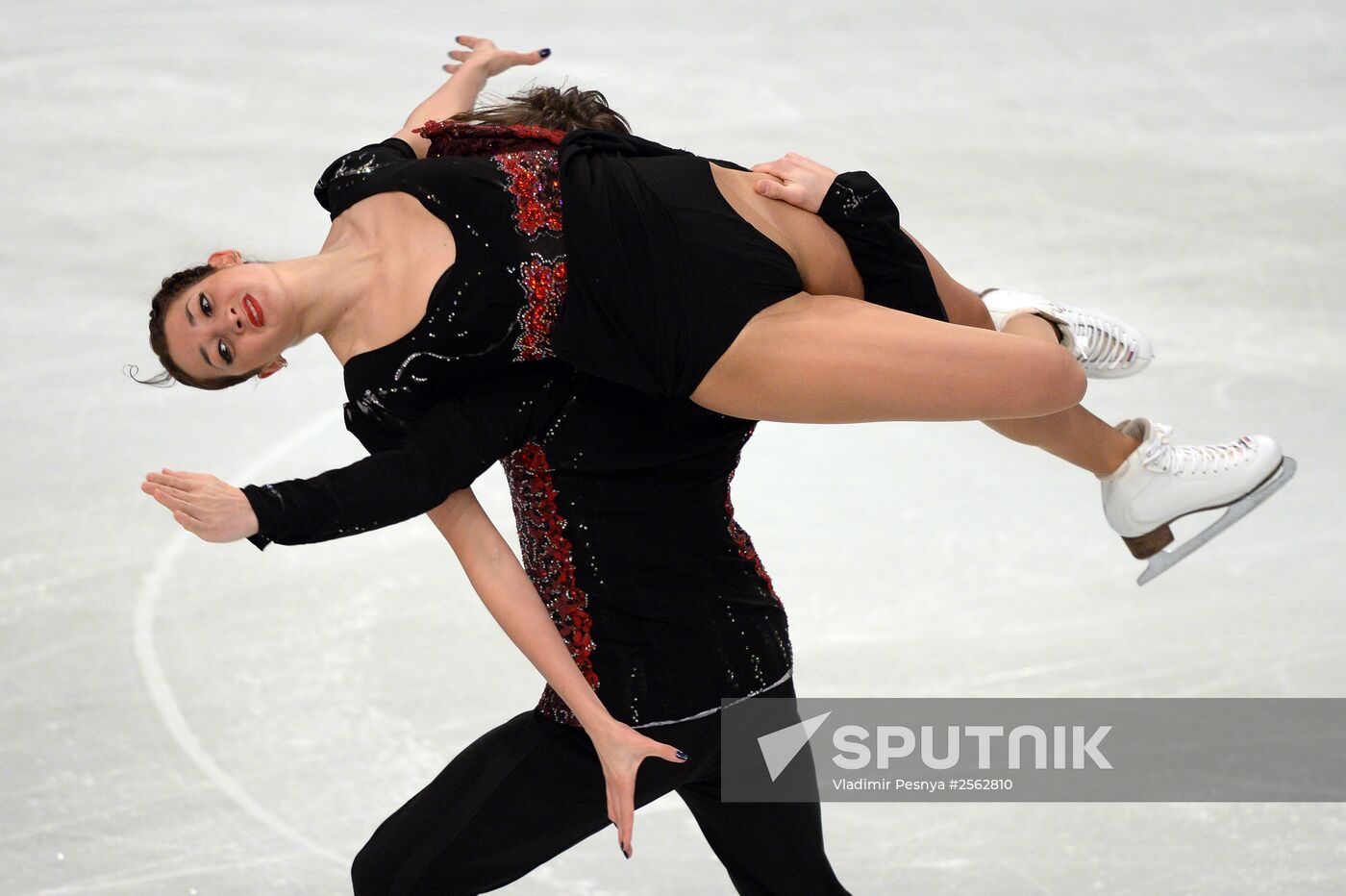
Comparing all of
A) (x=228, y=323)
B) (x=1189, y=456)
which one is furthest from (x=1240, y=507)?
(x=228, y=323)

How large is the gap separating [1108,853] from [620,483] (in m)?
1.40

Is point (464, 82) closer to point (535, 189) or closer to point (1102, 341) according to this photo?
point (535, 189)

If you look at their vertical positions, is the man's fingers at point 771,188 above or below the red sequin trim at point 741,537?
above

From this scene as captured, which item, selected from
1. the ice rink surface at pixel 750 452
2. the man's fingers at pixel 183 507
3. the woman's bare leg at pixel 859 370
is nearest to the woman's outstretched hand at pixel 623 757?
the woman's bare leg at pixel 859 370

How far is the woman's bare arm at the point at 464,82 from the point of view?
246cm

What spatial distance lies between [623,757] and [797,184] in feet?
2.79

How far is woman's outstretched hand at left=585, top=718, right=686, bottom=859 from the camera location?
2.08 metres

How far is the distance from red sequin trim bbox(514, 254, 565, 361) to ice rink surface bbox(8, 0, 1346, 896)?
1.30 meters

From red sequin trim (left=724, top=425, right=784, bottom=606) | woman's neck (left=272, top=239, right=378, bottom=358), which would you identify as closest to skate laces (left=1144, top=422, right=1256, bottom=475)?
red sequin trim (left=724, top=425, right=784, bottom=606)

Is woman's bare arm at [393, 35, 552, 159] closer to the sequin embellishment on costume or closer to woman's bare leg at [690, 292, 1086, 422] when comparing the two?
the sequin embellishment on costume

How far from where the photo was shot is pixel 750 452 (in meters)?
4.42

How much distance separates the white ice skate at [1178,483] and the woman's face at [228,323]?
1440 mm

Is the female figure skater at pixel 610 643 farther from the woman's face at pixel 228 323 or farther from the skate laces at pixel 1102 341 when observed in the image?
the skate laces at pixel 1102 341
